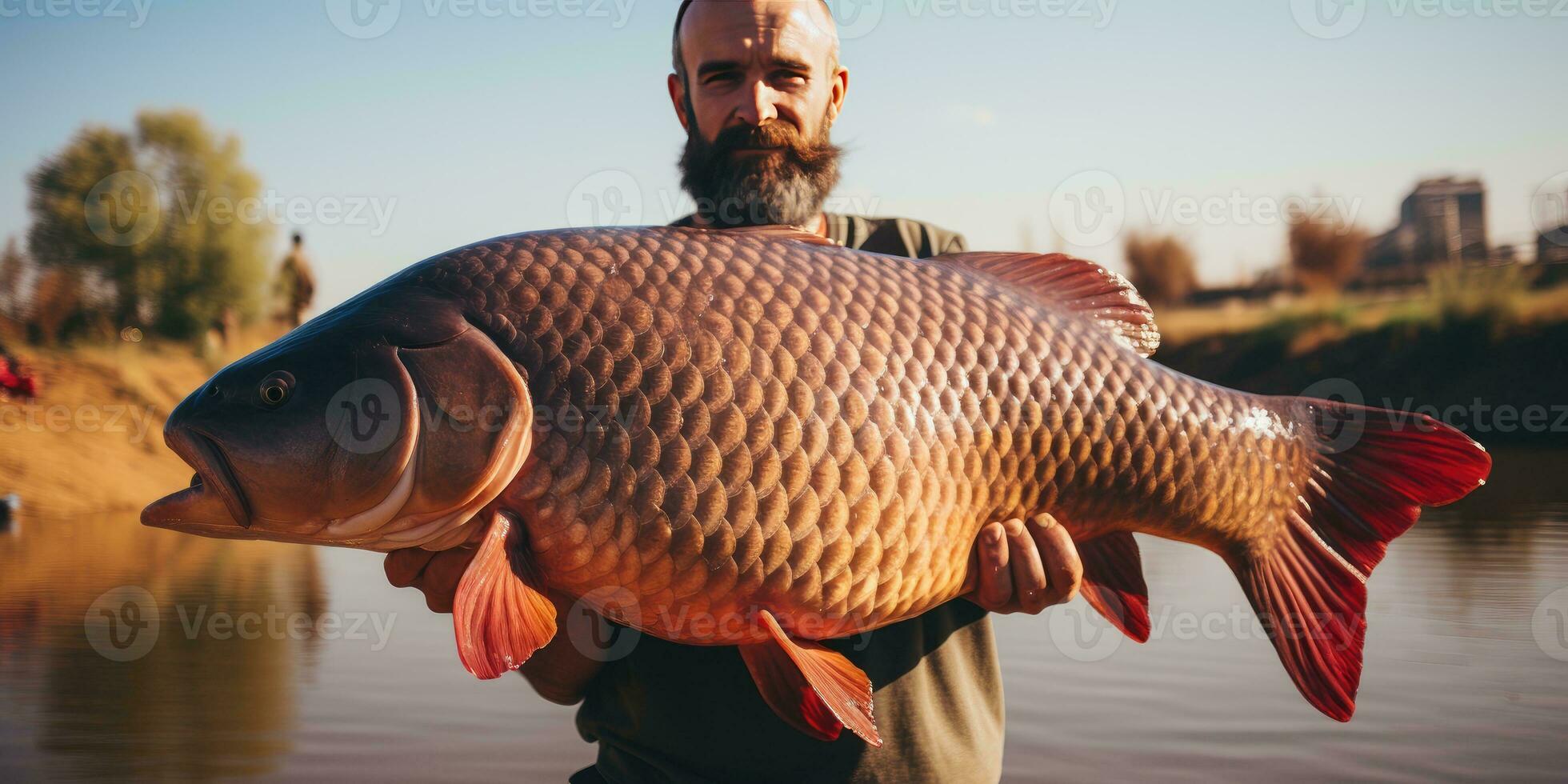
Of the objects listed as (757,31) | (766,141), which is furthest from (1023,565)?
(757,31)

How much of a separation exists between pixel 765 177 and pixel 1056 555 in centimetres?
93

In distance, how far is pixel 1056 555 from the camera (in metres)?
1.58

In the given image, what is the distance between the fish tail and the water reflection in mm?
4744

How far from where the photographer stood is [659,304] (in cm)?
144

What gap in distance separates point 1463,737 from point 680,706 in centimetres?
509

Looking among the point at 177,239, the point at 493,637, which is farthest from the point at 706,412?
the point at 177,239

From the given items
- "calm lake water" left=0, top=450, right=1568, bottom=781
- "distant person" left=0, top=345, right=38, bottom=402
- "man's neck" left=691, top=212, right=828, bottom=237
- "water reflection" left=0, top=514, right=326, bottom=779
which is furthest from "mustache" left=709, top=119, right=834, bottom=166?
"distant person" left=0, top=345, right=38, bottom=402

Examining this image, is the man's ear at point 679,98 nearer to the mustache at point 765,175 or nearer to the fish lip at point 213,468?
the mustache at point 765,175

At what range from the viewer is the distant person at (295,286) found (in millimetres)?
17547

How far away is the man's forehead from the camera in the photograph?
6.76ft

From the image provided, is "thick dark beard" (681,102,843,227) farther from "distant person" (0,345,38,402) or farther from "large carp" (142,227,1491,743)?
"distant person" (0,345,38,402)

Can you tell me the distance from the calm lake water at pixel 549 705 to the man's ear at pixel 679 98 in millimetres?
3516

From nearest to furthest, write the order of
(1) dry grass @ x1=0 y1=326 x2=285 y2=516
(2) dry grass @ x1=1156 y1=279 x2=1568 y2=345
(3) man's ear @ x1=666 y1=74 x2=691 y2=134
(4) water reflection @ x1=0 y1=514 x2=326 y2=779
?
(3) man's ear @ x1=666 y1=74 x2=691 y2=134 < (4) water reflection @ x1=0 y1=514 x2=326 y2=779 < (1) dry grass @ x1=0 y1=326 x2=285 y2=516 < (2) dry grass @ x1=1156 y1=279 x2=1568 y2=345

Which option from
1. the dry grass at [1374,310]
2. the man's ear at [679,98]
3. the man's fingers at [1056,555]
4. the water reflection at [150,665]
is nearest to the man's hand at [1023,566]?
the man's fingers at [1056,555]
